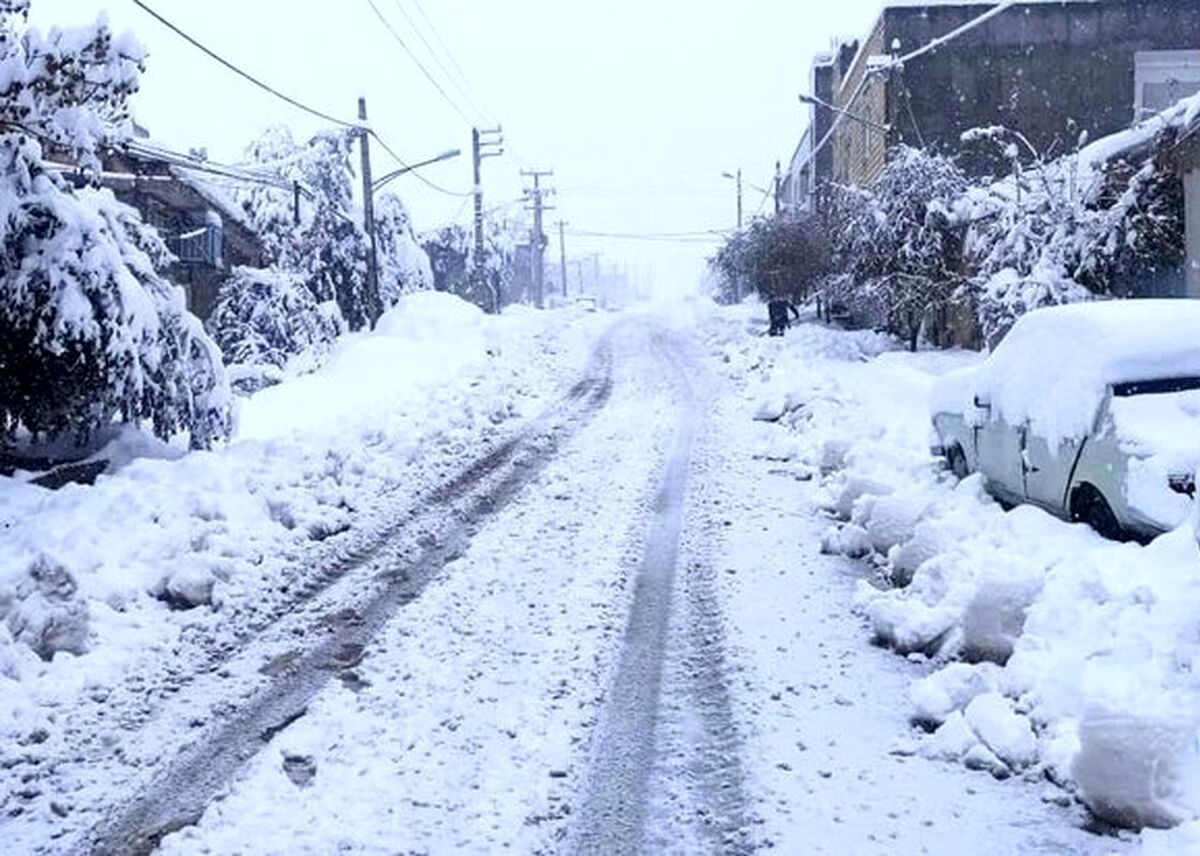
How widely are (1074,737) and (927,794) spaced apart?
619 millimetres

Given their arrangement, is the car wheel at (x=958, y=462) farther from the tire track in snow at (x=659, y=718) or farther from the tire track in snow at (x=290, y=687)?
the tire track in snow at (x=290, y=687)

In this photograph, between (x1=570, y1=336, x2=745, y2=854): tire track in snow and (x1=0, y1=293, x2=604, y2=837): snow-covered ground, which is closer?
(x1=570, y1=336, x2=745, y2=854): tire track in snow

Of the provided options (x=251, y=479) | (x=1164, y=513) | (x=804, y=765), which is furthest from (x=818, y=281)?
(x=804, y=765)

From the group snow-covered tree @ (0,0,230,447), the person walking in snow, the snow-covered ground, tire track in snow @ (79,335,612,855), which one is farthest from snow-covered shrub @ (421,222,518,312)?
tire track in snow @ (79,335,612,855)

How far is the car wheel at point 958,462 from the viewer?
1016 centimetres

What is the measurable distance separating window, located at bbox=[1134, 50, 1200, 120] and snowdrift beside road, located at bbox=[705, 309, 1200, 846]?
1115 inches

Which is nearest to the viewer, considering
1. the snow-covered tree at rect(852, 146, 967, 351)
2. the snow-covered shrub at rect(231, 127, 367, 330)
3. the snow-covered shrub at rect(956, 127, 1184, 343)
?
the snow-covered shrub at rect(956, 127, 1184, 343)

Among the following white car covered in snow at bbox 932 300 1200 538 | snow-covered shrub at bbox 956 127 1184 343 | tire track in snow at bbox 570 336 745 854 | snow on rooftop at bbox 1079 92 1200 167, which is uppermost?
snow on rooftop at bbox 1079 92 1200 167

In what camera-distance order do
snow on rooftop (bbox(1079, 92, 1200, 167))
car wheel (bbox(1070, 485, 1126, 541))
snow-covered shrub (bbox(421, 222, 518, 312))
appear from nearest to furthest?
car wheel (bbox(1070, 485, 1126, 541)), snow on rooftop (bbox(1079, 92, 1200, 167)), snow-covered shrub (bbox(421, 222, 518, 312))

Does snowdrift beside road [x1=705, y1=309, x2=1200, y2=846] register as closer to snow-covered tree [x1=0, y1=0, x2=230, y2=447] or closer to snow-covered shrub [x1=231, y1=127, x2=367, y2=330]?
snow-covered tree [x1=0, y1=0, x2=230, y2=447]

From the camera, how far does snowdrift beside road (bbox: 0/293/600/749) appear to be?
6.16m

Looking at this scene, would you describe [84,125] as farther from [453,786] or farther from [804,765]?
[804,765]

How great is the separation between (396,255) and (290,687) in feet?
153

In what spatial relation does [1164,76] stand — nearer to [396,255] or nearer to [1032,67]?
[1032,67]
